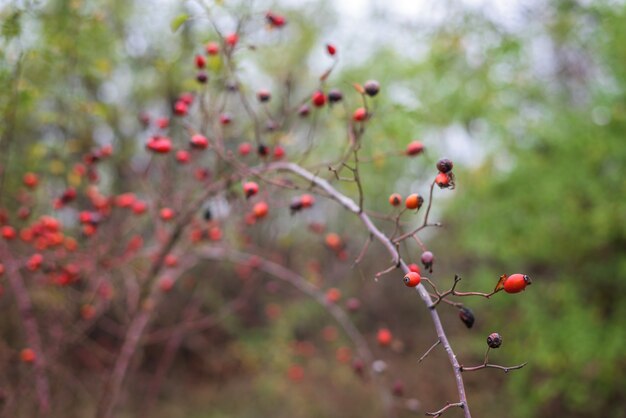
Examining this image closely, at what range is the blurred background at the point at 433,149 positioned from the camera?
130 inches

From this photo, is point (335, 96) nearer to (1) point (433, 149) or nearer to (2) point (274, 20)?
(2) point (274, 20)

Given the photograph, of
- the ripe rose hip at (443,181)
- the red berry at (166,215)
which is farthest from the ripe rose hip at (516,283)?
the red berry at (166,215)

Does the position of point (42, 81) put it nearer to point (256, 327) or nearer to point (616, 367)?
point (616, 367)

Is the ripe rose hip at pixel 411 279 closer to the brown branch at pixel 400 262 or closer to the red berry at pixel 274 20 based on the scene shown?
the brown branch at pixel 400 262

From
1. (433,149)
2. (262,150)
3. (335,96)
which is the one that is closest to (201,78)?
(262,150)

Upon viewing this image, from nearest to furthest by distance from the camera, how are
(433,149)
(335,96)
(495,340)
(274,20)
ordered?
(495,340), (335,96), (274,20), (433,149)

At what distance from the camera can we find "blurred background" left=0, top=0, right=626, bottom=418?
130 inches

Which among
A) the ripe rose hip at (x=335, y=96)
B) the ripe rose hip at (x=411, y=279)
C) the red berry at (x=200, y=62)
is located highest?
the ripe rose hip at (x=335, y=96)

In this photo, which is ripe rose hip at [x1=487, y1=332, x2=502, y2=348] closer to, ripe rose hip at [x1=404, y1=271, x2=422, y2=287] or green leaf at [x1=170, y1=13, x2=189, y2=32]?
ripe rose hip at [x1=404, y1=271, x2=422, y2=287]

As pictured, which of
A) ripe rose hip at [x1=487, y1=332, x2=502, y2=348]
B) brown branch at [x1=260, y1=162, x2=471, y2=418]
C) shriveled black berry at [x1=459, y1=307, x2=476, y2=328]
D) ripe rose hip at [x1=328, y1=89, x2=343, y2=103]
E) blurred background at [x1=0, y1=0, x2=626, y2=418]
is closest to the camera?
brown branch at [x1=260, y1=162, x2=471, y2=418]

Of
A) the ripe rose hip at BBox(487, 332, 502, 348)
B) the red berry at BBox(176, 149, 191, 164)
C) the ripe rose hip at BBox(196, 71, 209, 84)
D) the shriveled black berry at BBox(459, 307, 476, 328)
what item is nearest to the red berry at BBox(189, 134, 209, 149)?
the ripe rose hip at BBox(196, 71, 209, 84)

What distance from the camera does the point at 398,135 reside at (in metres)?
2.87

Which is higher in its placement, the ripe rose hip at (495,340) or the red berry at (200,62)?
the red berry at (200,62)

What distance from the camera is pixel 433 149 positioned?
596 centimetres
